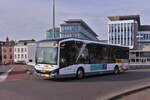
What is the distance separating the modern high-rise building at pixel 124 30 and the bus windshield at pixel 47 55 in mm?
84832

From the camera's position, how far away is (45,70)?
14547 millimetres

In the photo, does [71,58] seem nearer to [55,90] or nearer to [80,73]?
[80,73]

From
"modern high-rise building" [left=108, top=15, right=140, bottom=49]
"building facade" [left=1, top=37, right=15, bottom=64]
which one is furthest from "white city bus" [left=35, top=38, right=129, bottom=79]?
"building facade" [left=1, top=37, right=15, bottom=64]

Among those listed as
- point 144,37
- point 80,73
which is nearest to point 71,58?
point 80,73

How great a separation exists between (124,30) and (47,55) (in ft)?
288

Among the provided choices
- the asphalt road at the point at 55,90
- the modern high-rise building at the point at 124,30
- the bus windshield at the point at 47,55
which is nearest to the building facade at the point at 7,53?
the modern high-rise building at the point at 124,30

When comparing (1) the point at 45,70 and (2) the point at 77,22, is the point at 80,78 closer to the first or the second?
(1) the point at 45,70

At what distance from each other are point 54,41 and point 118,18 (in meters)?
91.0

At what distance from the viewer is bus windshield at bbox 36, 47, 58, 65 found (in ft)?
47.6

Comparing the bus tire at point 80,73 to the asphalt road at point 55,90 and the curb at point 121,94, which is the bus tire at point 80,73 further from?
the curb at point 121,94

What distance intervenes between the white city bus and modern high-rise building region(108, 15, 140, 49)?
263 feet

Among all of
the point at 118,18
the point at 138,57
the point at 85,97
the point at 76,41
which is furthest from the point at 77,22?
the point at 85,97

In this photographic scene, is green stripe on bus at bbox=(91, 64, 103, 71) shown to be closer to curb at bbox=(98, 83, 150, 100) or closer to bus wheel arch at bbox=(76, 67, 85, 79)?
bus wheel arch at bbox=(76, 67, 85, 79)

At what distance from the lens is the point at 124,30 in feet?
325
